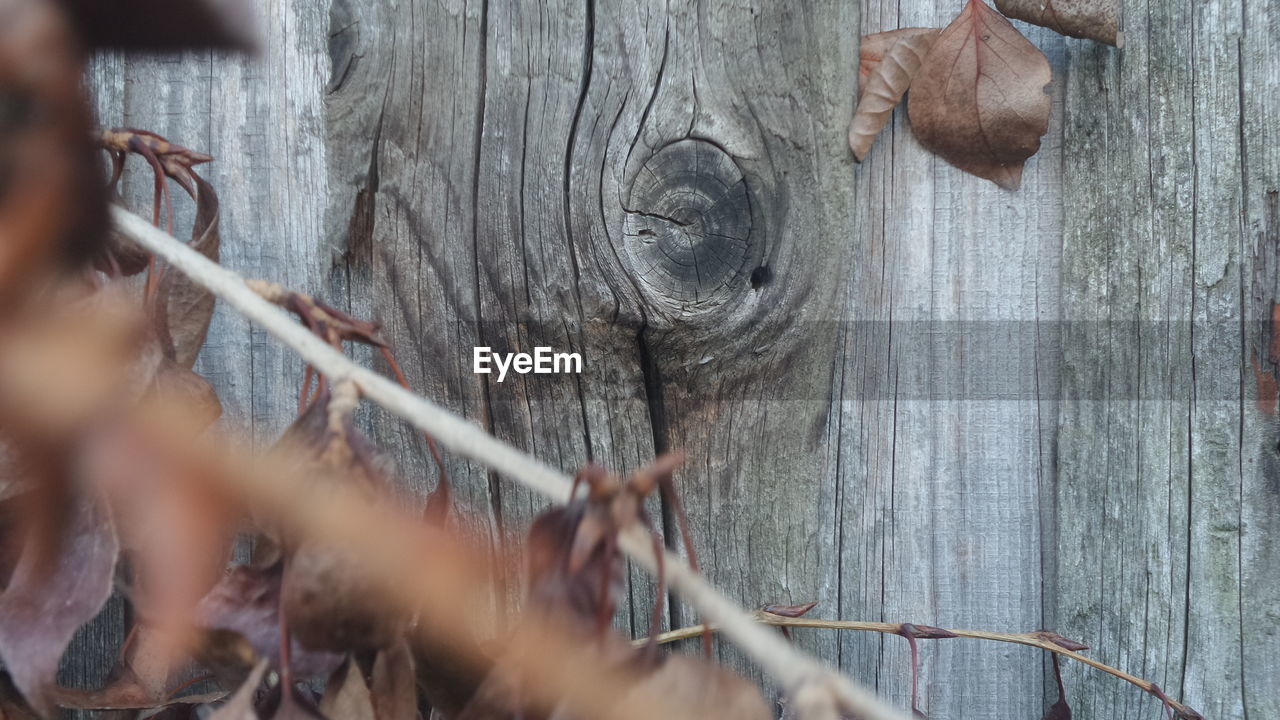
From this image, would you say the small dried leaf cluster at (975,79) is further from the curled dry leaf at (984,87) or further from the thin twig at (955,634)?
the thin twig at (955,634)

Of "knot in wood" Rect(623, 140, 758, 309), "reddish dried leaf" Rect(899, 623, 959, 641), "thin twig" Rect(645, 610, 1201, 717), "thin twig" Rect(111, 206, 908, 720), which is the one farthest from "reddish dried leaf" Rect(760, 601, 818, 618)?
"thin twig" Rect(111, 206, 908, 720)

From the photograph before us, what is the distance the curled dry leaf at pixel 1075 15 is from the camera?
0.94m

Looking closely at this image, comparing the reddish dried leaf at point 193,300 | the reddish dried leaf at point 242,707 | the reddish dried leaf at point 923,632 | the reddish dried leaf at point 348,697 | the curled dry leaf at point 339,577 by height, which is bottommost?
the reddish dried leaf at point 923,632

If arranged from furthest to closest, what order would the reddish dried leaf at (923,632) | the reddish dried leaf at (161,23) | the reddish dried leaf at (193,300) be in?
1. the reddish dried leaf at (923,632)
2. the reddish dried leaf at (193,300)
3. the reddish dried leaf at (161,23)

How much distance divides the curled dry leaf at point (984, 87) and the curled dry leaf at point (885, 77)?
0.05 feet

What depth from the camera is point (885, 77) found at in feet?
3.24

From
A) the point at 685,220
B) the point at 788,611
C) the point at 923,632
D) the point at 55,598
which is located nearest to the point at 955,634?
the point at 923,632

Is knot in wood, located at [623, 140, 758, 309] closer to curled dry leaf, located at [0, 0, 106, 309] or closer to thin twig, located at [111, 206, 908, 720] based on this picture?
thin twig, located at [111, 206, 908, 720]

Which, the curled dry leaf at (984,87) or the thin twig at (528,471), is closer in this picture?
the thin twig at (528,471)

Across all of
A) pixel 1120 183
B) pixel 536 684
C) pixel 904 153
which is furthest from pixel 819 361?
pixel 536 684

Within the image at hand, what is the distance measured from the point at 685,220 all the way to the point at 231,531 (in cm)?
60

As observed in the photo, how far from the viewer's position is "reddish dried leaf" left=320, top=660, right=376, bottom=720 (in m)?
0.48

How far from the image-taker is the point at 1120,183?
1010mm

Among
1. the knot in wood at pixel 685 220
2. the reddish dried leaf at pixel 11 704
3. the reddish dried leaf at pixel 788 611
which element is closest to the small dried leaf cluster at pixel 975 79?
the knot in wood at pixel 685 220
